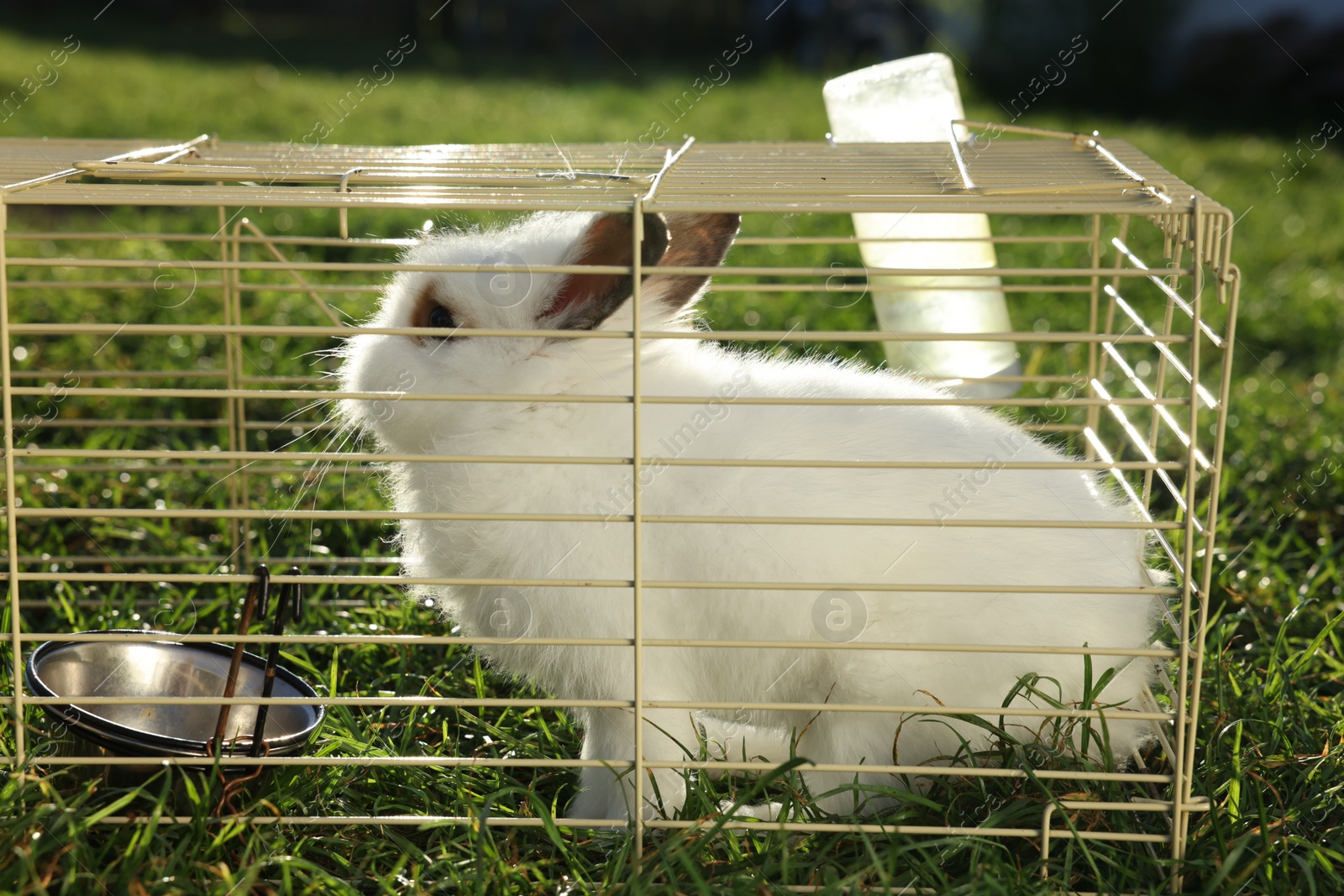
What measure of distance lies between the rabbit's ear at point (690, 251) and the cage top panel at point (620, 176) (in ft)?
0.27

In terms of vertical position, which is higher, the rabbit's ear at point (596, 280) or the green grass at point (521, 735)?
the rabbit's ear at point (596, 280)

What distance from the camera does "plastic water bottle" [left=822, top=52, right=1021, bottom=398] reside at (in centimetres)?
292

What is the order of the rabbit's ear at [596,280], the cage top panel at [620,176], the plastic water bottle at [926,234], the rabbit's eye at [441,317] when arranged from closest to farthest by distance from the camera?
the cage top panel at [620,176], the rabbit's ear at [596,280], the rabbit's eye at [441,317], the plastic water bottle at [926,234]

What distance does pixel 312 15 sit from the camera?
49.8 feet

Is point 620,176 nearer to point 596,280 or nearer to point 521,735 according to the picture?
point 596,280

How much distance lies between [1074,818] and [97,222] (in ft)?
18.6

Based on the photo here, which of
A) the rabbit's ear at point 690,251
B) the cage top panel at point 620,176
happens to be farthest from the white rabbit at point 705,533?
the cage top panel at point 620,176

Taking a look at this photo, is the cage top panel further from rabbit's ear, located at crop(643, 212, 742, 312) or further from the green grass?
the green grass

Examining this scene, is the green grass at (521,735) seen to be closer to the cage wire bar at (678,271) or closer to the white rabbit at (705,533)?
the cage wire bar at (678,271)

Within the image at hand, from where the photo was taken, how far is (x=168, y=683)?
2305mm

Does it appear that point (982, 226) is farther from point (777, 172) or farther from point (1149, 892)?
point (1149, 892)

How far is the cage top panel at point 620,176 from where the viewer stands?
177 centimetres

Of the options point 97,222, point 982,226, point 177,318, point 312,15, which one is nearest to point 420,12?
point 312,15

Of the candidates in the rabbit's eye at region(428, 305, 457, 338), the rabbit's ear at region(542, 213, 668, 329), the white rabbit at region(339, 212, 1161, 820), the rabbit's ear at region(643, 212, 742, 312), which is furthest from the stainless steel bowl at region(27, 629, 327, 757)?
the rabbit's ear at region(643, 212, 742, 312)
